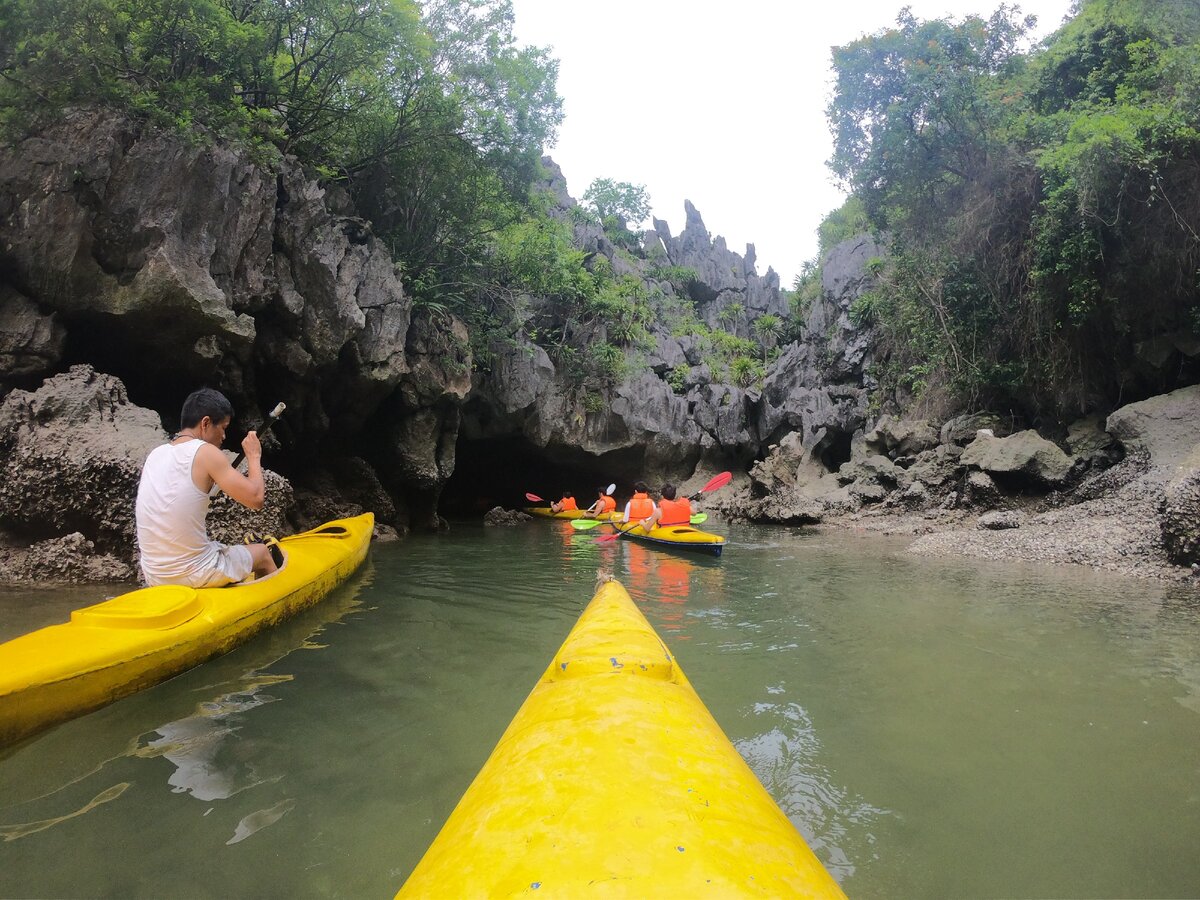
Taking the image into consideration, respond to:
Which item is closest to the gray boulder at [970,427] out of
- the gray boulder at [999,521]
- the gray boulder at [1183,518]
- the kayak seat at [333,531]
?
the gray boulder at [999,521]

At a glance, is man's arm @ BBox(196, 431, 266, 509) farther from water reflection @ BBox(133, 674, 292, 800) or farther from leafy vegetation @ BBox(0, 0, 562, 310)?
leafy vegetation @ BBox(0, 0, 562, 310)

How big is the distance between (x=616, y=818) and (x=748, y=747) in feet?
5.59

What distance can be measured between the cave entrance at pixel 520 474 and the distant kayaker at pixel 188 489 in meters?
13.5

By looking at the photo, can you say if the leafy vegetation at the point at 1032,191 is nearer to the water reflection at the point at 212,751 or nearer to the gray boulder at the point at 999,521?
the gray boulder at the point at 999,521

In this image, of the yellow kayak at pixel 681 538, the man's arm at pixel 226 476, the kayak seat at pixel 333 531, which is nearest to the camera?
the man's arm at pixel 226 476

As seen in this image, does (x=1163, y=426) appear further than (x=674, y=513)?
No

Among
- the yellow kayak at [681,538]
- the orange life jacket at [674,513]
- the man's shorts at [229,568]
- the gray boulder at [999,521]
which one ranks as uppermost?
the man's shorts at [229,568]

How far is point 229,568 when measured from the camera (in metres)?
3.90

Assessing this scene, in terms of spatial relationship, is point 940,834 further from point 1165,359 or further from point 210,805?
point 1165,359

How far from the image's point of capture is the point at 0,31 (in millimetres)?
5992

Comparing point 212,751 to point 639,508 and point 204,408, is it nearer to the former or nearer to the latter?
point 204,408

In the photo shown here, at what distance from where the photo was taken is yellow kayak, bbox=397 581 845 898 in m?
0.93

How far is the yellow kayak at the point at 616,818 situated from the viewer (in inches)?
36.6

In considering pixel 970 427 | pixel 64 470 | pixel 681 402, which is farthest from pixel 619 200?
pixel 64 470
